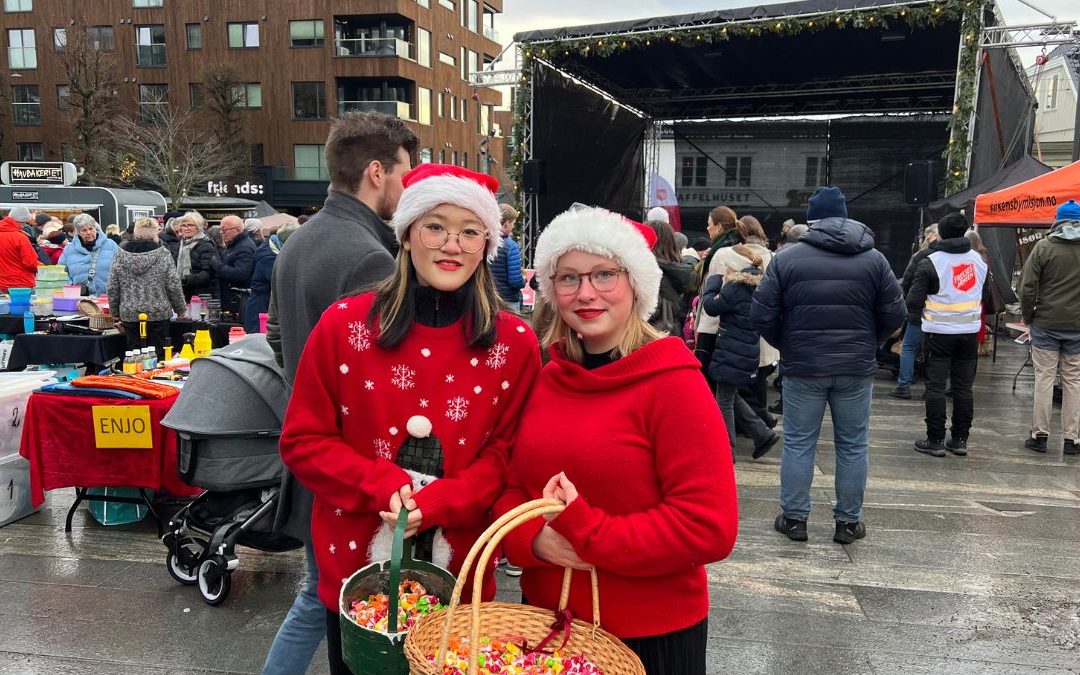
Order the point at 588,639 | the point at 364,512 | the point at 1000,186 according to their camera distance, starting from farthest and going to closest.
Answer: the point at 1000,186
the point at 364,512
the point at 588,639

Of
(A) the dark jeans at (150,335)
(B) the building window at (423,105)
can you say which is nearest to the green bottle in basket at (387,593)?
(A) the dark jeans at (150,335)

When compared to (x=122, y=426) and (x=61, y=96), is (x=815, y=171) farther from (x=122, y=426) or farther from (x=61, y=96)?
(x=61, y=96)

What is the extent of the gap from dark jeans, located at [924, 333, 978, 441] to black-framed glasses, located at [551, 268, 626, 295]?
5.42m

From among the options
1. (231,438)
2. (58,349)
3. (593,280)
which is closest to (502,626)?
(593,280)

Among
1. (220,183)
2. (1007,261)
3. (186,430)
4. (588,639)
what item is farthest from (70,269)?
(220,183)

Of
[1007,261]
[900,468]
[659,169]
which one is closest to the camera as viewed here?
[900,468]

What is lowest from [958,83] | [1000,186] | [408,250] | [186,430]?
[186,430]

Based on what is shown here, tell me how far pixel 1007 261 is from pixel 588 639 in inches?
557

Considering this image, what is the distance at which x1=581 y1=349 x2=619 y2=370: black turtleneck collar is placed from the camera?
1826mm

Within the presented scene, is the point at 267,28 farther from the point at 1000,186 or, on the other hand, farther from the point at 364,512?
the point at 364,512

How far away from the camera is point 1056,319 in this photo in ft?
20.7

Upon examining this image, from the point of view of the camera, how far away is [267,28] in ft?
125

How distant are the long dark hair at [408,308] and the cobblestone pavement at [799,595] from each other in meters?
1.97

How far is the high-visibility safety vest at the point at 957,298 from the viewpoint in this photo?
627cm
